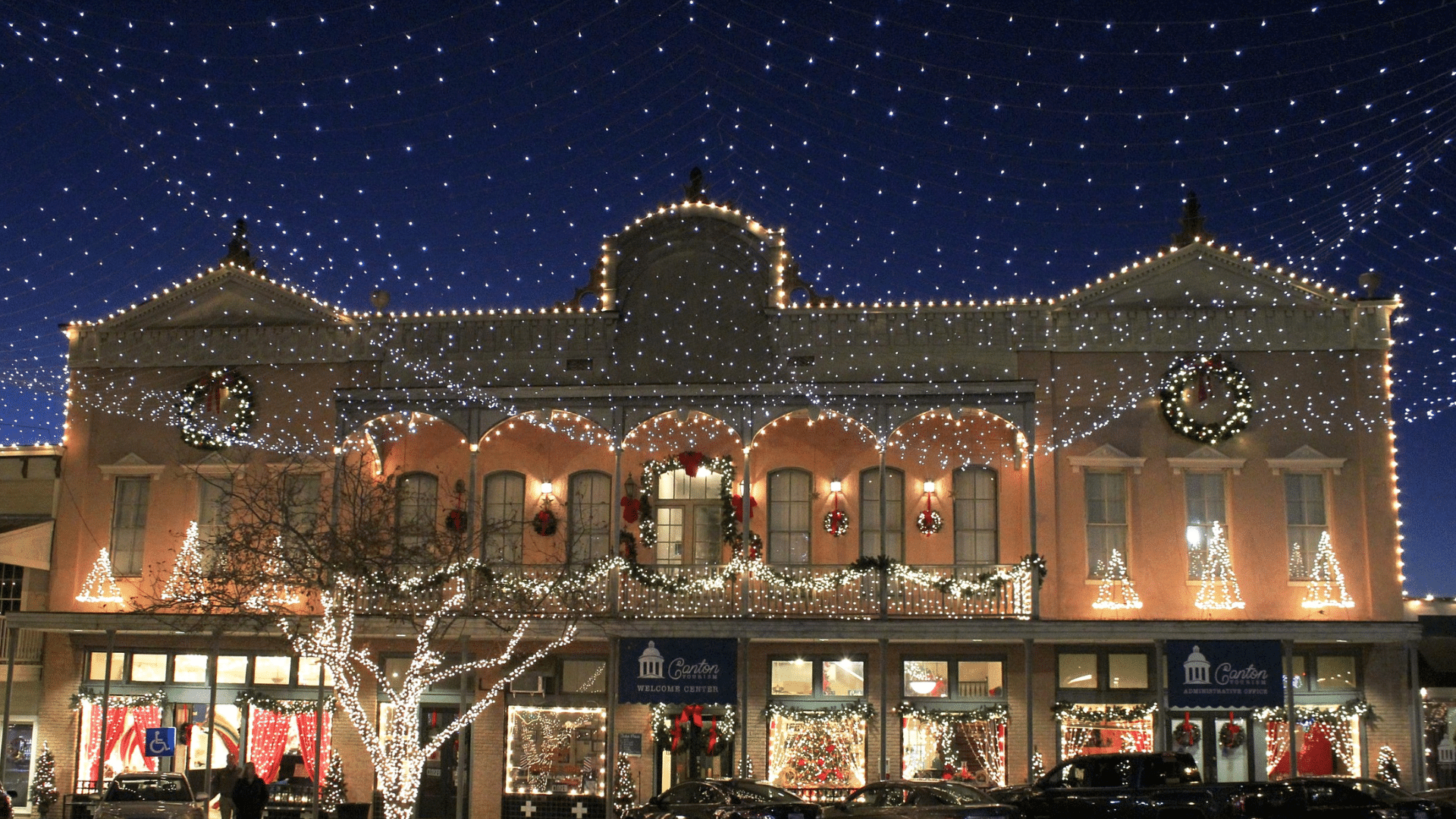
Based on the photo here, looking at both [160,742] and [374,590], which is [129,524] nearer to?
[160,742]

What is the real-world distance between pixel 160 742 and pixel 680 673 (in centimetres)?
931

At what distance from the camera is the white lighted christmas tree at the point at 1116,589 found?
2450 centimetres

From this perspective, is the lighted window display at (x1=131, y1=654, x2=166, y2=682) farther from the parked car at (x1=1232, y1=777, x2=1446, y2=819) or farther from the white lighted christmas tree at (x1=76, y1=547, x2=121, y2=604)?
the parked car at (x1=1232, y1=777, x2=1446, y2=819)

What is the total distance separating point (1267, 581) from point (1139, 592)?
2116 millimetres

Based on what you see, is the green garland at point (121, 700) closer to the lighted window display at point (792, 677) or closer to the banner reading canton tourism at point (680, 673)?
the banner reading canton tourism at point (680, 673)

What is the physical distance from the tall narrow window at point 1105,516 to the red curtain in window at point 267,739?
1445 centimetres

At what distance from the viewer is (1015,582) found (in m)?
23.9

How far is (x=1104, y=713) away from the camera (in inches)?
958

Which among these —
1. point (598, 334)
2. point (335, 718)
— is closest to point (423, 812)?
point (335, 718)

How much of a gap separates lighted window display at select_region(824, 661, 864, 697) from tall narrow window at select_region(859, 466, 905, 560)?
1952mm

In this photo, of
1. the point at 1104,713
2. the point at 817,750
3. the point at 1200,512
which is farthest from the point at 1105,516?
the point at 817,750

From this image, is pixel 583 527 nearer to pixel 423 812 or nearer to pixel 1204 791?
pixel 423 812

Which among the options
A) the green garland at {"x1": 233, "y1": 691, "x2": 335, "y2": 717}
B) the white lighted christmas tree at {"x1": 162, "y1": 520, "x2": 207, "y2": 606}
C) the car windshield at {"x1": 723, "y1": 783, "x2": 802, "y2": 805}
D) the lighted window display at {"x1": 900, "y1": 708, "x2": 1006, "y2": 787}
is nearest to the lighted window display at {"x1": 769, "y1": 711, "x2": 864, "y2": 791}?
the lighted window display at {"x1": 900, "y1": 708, "x2": 1006, "y2": 787}

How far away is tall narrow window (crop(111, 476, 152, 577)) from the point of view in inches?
1069
